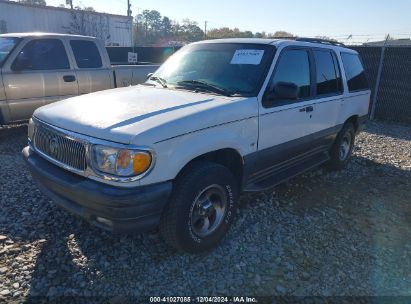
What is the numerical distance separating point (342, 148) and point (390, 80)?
555 cm

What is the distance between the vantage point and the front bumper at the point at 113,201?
2664 mm

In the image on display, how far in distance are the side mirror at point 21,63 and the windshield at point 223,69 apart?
11.1 ft

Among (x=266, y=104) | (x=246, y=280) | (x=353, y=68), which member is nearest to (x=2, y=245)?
(x=246, y=280)

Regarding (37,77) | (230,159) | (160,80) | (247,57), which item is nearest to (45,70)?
(37,77)

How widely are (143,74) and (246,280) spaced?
6256 mm

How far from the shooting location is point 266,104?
3.66m

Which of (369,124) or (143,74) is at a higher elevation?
(143,74)

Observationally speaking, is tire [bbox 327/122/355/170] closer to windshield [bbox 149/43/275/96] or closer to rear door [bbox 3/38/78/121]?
windshield [bbox 149/43/275/96]

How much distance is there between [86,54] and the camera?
7.40 metres

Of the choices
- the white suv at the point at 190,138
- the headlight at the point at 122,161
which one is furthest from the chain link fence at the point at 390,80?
the headlight at the point at 122,161

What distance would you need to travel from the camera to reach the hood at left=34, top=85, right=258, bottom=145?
2.73 m

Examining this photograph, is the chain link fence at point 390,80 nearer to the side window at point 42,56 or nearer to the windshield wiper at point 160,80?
the windshield wiper at point 160,80

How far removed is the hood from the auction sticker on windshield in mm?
586

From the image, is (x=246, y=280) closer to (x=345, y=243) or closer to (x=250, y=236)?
(x=250, y=236)
